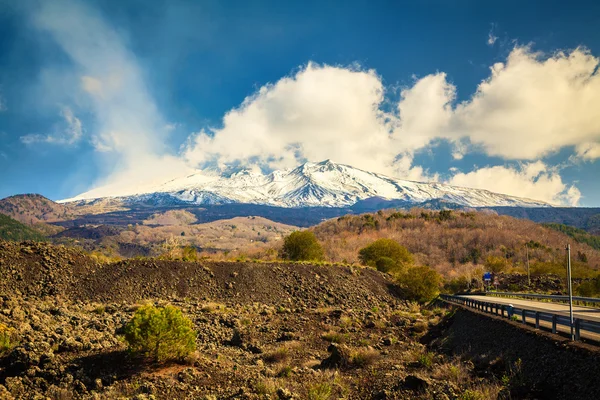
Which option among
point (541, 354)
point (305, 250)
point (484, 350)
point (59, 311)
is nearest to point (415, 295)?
point (305, 250)

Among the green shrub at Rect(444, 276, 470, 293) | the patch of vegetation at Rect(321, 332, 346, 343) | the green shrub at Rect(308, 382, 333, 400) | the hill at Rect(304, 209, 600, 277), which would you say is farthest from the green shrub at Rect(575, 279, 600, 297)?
the green shrub at Rect(308, 382, 333, 400)

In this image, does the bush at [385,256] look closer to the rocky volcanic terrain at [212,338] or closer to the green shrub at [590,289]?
the rocky volcanic terrain at [212,338]

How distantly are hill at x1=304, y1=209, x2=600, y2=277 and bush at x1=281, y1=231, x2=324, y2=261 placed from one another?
90.3 ft

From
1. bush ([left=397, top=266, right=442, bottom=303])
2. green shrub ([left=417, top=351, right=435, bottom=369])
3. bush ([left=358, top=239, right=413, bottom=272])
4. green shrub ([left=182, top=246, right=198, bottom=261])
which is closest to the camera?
green shrub ([left=417, top=351, right=435, bottom=369])

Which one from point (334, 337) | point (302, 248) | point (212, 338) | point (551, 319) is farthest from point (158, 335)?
point (302, 248)

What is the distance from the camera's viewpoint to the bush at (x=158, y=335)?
13.6 meters

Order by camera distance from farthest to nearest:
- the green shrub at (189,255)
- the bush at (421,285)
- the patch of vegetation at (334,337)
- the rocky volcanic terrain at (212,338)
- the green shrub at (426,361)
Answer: the bush at (421,285) < the green shrub at (189,255) < the patch of vegetation at (334,337) < the green shrub at (426,361) < the rocky volcanic terrain at (212,338)

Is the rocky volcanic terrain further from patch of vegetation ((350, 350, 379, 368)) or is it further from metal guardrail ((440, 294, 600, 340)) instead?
metal guardrail ((440, 294, 600, 340))

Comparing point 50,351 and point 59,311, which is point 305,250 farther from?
point 50,351

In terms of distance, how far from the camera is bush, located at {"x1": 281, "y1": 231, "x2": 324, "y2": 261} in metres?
52.7

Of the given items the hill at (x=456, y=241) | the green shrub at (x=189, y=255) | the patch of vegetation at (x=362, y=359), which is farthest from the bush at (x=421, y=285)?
the hill at (x=456, y=241)

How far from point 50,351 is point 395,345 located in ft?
52.2

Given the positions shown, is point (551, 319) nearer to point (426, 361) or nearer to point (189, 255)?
point (426, 361)

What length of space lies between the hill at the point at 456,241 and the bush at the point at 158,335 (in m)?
65.9
